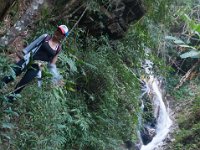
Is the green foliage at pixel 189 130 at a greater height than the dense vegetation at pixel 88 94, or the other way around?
the dense vegetation at pixel 88 94

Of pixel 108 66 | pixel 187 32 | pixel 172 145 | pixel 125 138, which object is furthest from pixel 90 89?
pixel 187 32

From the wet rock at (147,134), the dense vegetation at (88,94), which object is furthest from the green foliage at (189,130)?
the wet rock at (147,134)

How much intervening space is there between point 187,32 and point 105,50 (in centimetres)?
678

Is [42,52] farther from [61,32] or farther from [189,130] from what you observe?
[189,130]

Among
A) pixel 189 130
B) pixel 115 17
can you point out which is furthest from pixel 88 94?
pixel 189 130

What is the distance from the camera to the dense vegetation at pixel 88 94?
14.9 feet

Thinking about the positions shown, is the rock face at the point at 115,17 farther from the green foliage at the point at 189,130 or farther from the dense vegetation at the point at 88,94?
the green foliage at the point at 189,130

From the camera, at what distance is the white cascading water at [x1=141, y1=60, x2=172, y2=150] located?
914 centimetres

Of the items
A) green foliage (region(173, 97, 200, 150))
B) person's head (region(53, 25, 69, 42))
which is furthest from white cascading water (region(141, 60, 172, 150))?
person's head (region(53, 25, 69, 42))

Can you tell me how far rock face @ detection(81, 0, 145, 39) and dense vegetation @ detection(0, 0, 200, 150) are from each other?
158 mm

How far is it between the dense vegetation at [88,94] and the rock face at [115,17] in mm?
158

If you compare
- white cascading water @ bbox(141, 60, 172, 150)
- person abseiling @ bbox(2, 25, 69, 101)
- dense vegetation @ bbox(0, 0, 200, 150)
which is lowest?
white cascading water @ bbox(141, 60, 172, 150)

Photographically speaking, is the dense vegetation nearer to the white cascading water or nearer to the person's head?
the person's head

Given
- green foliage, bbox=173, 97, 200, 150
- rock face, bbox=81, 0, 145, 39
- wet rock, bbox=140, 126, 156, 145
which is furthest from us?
wet rock, bbox=140, 126, 156, 145
